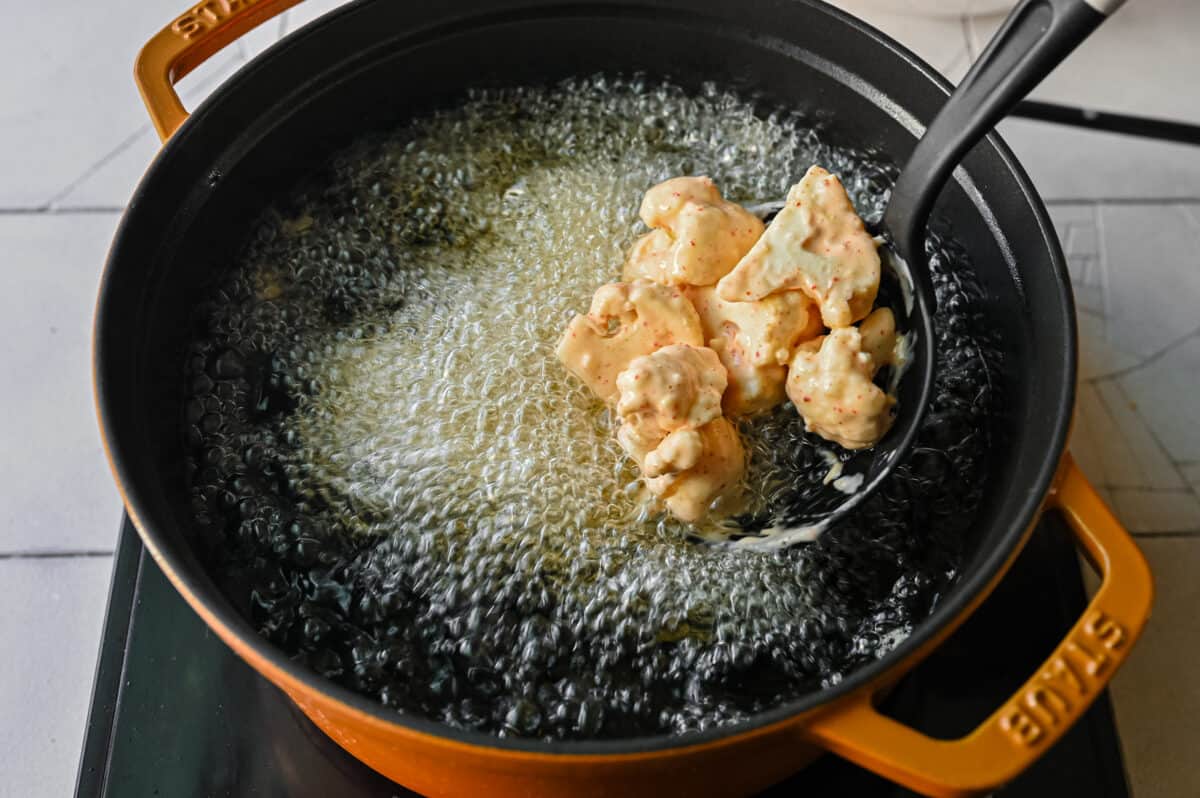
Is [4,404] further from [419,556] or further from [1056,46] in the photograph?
[1056,46]

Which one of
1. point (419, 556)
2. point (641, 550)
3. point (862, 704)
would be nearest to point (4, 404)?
point (419, 556)

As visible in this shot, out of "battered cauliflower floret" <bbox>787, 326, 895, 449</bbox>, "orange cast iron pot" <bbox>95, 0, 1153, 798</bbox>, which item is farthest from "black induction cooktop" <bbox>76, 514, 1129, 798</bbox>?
"battered cauliflower floret" <bbox>787, 326, 895, 449</bbox>

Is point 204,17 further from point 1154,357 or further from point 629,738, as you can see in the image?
point 1154,357

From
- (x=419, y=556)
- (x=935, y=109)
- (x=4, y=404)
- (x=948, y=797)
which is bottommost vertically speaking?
(x=4, y=404)

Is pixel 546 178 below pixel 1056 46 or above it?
below

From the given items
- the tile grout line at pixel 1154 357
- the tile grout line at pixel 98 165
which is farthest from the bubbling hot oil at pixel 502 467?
the tile grout line at pixel 98 165

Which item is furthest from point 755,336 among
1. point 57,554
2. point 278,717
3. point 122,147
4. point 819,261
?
point 122,147

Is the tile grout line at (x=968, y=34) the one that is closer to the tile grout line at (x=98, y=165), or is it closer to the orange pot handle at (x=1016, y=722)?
the orange pot handle at (x=1016, y=722)
